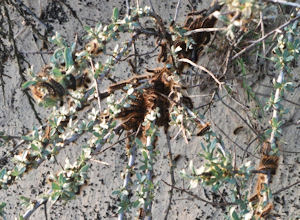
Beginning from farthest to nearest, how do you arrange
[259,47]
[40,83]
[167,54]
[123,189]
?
[259,47] < [167,54] < [123,189] < [40,83]

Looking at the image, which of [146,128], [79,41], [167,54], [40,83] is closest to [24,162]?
[40,83]

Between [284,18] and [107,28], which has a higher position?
[284,18]

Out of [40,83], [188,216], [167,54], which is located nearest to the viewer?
[40,83]

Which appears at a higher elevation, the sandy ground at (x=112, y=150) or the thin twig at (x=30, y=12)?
the thin twig at (x=30, y=12)

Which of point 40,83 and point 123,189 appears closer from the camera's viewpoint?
point 40,83

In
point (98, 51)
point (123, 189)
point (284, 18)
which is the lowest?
point (123, 189)

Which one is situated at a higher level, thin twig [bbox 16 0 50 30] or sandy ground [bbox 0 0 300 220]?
thin twig [bbox 16 0 50 30]

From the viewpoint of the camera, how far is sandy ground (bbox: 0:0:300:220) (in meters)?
1.71

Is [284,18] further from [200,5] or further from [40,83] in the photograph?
[40,83]

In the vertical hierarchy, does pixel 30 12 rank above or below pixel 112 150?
above

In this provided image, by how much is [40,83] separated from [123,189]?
373 millimetres

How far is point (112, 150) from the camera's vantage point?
5.81 feet

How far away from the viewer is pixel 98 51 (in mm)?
1254

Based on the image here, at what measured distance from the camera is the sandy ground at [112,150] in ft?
5.61
